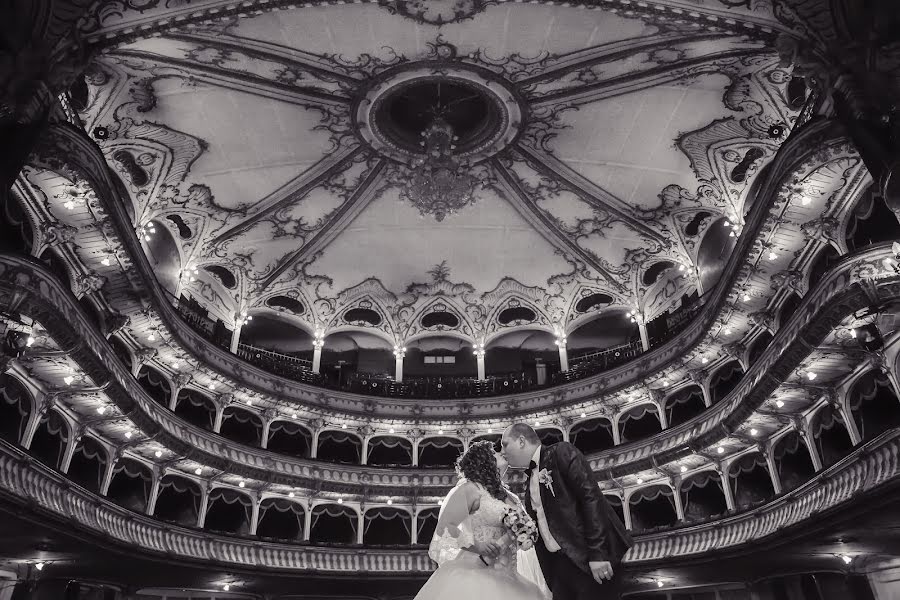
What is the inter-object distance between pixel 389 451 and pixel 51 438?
12.8 m

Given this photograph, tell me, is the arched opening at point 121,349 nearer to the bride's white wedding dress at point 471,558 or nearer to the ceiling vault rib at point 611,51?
the ceiling vault rib at point 611,51

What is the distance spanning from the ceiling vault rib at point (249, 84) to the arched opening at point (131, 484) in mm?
12131

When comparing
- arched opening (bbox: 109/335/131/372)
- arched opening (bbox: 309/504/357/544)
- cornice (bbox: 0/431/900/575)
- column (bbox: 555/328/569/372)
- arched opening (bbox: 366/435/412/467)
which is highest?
column (bbox: 555/328/569/372)

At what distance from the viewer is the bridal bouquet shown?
504 cm

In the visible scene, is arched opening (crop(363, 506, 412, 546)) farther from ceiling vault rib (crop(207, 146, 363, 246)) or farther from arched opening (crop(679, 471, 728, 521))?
ceiling vault rib (crop(207, 146, 363, 246))

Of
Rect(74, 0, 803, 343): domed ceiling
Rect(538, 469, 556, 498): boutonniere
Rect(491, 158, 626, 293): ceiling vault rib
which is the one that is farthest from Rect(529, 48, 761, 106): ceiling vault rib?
Rect(538, 469, 556, 498): boutonniere

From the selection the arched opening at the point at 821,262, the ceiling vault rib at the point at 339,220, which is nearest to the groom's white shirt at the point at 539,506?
the arched opening at the point at 821,262

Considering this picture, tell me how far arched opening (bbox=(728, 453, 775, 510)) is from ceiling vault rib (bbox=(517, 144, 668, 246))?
27.1 feet

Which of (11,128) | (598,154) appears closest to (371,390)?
(598,154)

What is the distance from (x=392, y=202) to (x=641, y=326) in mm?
11248

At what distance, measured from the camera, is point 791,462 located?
64.1 ft

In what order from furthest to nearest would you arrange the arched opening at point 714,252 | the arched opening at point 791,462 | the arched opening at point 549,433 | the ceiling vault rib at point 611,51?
1. the arched opening at point 549,433
2. the arched opening at point 714,252
3. the arched opening at point 791,462
4. the ceiling vault rib at point 611,51

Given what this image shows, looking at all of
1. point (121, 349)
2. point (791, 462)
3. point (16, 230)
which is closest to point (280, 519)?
point (121, 349)

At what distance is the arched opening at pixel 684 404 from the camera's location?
23000 millimetres
